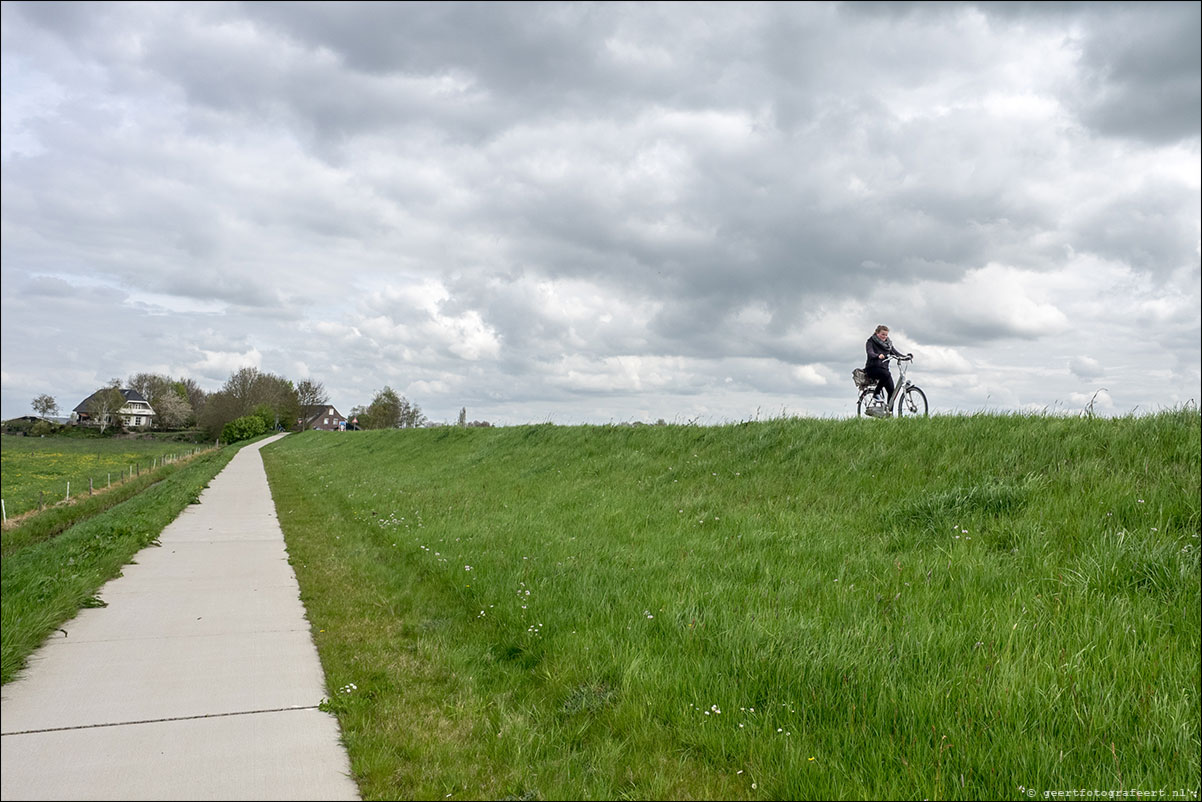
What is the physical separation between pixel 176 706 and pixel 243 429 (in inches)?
3727

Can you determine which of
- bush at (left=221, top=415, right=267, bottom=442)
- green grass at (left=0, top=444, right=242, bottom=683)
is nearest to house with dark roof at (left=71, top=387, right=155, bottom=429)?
bush at (left=221, top=415, right=267, bottom=442)

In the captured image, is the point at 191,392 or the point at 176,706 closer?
the point at 176,706

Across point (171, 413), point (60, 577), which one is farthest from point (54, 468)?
point (171, 413)

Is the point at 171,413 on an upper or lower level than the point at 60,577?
upper

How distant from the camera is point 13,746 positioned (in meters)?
3.62

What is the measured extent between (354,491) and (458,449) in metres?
6.02

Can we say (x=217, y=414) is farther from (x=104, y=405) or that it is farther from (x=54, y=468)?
(x=54, y=468)

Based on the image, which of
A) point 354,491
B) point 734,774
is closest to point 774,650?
point 734,774

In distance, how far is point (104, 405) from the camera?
95562mm

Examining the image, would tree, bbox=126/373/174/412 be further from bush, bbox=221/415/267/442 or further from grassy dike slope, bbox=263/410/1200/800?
grassy dike slope, bbox=263/410/1200/800

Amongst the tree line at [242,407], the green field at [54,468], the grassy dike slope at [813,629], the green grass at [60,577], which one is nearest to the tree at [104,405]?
the tree line at [242,407]

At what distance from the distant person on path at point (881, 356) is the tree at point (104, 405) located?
108 metres

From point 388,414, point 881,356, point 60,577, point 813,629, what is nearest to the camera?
point 813,629

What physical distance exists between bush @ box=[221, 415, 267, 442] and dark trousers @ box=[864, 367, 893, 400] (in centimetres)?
8887
